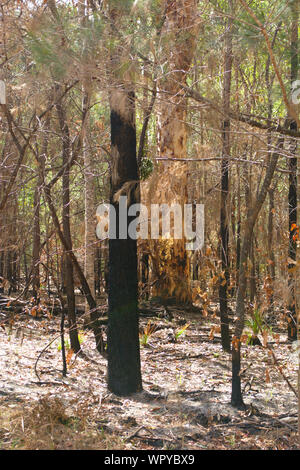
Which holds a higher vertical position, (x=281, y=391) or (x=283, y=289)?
(x=283, y=289)

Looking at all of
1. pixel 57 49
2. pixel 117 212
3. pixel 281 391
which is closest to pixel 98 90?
pixel 57 49

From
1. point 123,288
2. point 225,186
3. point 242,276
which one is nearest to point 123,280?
point 123,288

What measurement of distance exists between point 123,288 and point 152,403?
1194 millimetres

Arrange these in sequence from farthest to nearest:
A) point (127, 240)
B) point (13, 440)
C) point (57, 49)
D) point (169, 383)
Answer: point (169, 383) < point (127, 240) < point (57, 49) < point (13, 440)

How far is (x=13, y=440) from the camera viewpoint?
149 inches

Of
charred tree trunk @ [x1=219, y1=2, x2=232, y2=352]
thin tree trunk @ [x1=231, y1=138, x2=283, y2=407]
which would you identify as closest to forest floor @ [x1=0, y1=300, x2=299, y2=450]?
thin tree trunk @ [x1=231, y1=138, x2=283, y2=407]

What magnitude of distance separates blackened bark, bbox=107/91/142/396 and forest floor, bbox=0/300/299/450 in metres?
0.23

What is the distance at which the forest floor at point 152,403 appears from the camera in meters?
3.96

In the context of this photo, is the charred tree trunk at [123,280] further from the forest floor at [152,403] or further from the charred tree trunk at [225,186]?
the charred tree trunk at [225,186]

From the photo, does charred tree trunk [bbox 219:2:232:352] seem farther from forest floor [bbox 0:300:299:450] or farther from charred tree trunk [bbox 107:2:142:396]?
charred tree trunk [bbox 107:2:142:396]

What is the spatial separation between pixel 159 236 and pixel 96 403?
11.9 ft

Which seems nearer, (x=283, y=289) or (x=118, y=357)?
(x=283, y=289)

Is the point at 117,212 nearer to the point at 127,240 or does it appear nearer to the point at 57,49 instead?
the point at 127,240

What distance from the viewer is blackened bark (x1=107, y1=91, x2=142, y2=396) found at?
199 inches
